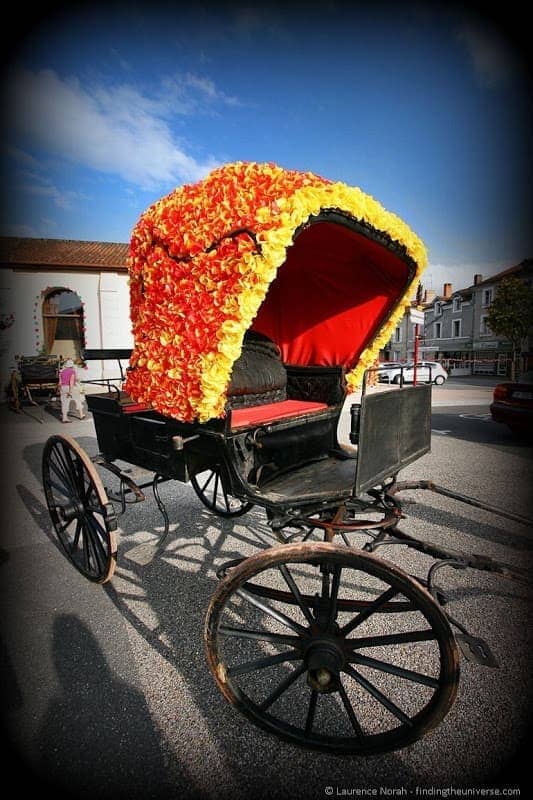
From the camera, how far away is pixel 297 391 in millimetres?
3596

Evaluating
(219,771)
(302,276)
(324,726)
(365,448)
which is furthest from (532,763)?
(302,276)

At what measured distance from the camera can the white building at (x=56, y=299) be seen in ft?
48.9

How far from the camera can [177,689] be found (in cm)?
191

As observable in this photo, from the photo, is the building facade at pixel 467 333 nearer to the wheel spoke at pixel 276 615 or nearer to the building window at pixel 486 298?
the building window at pixel 486 298

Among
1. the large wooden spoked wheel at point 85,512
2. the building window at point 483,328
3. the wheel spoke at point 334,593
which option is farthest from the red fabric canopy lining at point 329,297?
the building window at point 483,328

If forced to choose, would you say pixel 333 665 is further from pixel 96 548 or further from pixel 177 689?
pixel 96 548

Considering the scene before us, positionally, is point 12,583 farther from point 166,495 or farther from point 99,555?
point 166,495

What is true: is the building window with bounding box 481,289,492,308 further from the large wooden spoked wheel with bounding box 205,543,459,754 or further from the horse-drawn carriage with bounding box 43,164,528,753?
the large wooden spoked wheel with bounding box 205,543,459,754

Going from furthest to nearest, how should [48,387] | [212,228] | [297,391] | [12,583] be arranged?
[48,387] < [297,391] < [12,583] < [212,228]

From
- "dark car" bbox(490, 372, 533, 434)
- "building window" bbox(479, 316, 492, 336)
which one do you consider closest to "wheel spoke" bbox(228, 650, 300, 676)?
"dark car" bbox(490, 372, 533, 434)

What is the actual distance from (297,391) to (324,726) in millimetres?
2468

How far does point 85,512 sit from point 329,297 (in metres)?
2.68

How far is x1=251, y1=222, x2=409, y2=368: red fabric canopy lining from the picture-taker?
2707 millimetres

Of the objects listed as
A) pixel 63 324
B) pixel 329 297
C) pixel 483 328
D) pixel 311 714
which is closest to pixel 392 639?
pixel 311 714
